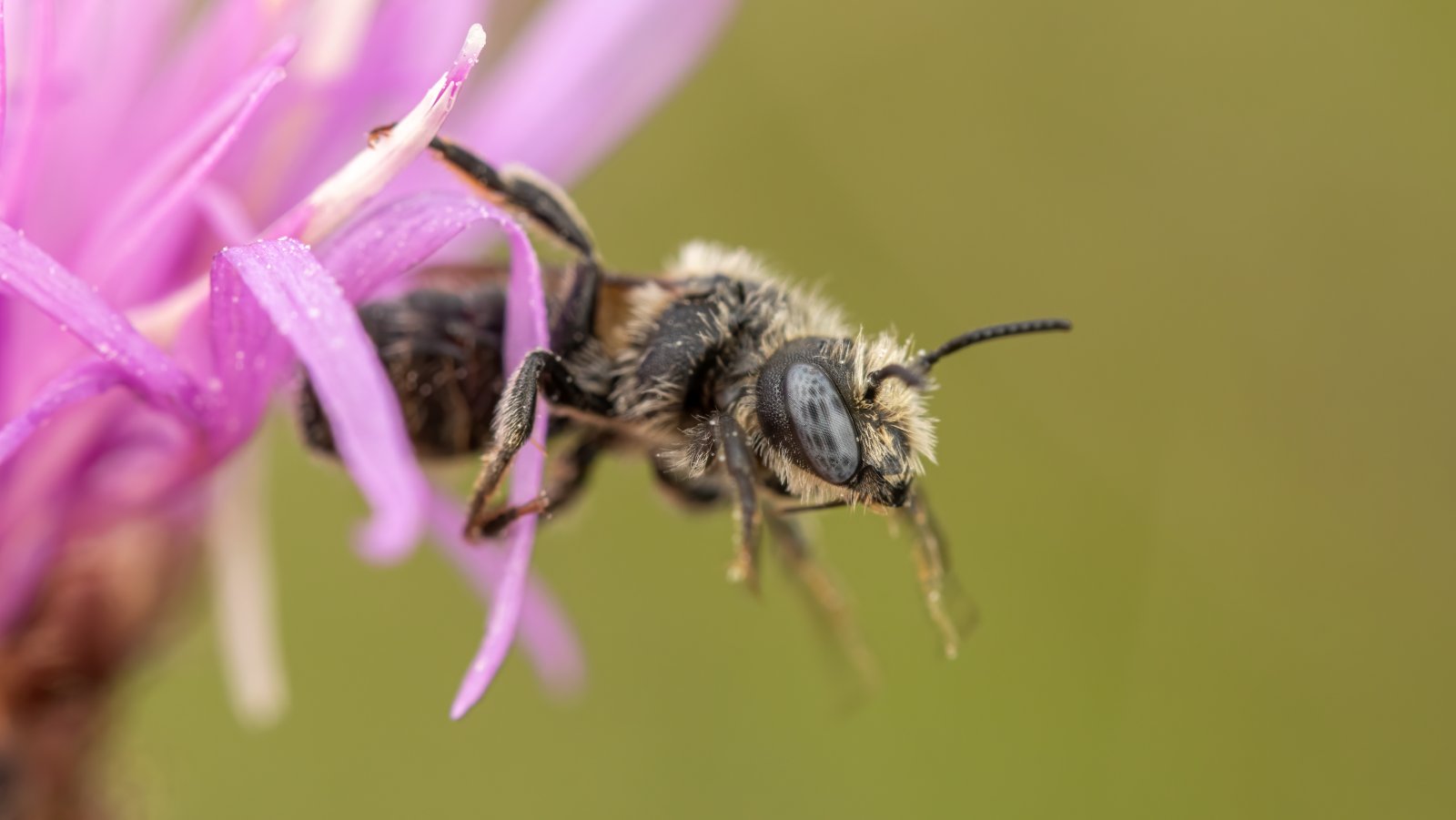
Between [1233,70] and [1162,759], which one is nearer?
[1162,759]

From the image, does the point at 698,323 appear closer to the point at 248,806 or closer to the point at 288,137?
the point at 288,137

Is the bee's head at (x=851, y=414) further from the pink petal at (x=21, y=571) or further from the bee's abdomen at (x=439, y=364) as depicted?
the pink petal at (x=21, y=571)

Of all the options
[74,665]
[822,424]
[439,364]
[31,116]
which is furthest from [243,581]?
[822,424]

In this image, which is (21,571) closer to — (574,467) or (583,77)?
(574,467)

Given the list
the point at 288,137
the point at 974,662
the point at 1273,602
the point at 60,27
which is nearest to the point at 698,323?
the point at 288,137

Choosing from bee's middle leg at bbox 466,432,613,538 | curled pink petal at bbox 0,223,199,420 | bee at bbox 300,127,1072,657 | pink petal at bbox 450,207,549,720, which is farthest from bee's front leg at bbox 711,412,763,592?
curled pink petal at bbox 0,223,199,420

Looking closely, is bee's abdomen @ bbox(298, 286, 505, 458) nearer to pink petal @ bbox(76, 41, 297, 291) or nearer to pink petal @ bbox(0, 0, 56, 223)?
pink petal @ bbox(76, 41, 297, 291)

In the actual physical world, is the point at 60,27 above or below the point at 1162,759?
above
